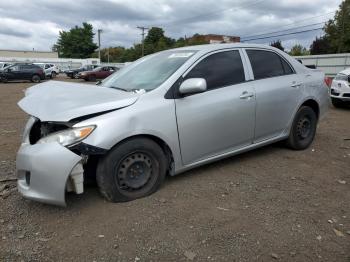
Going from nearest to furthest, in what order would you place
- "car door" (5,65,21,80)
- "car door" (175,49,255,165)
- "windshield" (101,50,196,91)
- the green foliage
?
"car door" (175,49,255,165)
"windshield" (101,50,196,91)
"car door" (5,65,21,80)
the green foliage

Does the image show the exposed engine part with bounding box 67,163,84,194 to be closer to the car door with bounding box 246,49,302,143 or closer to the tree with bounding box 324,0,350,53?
the car door with bounding box 246,49,302,143

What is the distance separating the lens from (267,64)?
507cm

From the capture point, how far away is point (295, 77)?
5.31 m

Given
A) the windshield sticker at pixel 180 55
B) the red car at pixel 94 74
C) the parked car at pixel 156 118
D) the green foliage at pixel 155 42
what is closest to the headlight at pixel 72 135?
the parked car at pixel 156 118

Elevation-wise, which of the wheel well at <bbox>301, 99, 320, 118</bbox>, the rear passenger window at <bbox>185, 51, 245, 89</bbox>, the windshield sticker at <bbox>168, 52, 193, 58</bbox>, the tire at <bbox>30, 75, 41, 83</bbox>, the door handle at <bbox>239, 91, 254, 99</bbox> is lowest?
the wheel well at <bbox>301, 99, 320, 118</bbox>

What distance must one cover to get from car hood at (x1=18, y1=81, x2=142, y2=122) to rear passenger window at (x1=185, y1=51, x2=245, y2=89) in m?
0.93

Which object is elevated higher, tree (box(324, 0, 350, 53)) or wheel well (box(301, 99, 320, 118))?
tree (box(324, 0, 350, 53))

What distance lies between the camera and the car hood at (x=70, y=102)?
334cm

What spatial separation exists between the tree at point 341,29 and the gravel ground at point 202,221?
37.3 m

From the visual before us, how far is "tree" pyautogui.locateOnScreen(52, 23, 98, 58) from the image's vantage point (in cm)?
8738

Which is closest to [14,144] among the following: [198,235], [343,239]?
[198,235]

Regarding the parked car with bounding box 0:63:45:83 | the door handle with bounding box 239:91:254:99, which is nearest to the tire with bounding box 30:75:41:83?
the parked car with bounding box 0:63:45:83

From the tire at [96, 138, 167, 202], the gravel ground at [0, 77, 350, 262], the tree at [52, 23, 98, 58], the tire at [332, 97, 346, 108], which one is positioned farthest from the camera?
the tree at [52, 23, 98, 58]

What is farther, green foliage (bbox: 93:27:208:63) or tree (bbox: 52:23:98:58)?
tree (bbox: 52:23:98:58)
